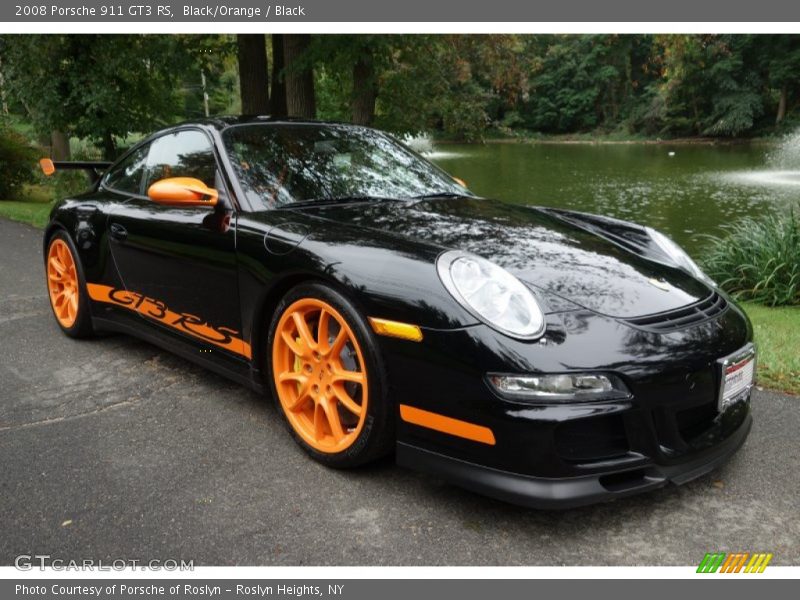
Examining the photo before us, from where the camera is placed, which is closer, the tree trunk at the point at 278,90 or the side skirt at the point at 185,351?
the side skirt at the point at 185,351

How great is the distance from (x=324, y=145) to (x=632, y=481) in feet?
7.54

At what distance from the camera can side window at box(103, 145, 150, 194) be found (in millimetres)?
4305

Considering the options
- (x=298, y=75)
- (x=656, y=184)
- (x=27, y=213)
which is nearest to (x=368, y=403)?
(x=298, y=75)

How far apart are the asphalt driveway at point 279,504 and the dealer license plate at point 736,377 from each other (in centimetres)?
36

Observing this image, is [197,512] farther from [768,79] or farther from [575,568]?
[768,79]

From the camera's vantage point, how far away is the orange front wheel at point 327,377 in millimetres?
2705

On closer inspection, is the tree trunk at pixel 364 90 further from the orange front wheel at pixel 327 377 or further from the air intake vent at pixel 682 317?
the air intake vent at pixel 682 317

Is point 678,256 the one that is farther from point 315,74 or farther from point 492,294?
point 315,74

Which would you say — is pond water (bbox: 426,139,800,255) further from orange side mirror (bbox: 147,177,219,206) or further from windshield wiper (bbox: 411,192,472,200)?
orange side mirror (bbox: 147,177,219,206)

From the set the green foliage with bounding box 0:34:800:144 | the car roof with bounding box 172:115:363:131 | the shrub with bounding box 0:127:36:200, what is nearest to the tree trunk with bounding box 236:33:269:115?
the green foliage with bounding box 0:34:800:144

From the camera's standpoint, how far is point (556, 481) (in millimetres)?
2367

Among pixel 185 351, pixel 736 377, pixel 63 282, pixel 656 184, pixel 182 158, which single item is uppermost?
pixel 182 158

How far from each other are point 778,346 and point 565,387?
116 inches

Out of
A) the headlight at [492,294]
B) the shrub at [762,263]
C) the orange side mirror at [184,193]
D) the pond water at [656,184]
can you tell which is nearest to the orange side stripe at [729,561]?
the headlight at [492,294]
